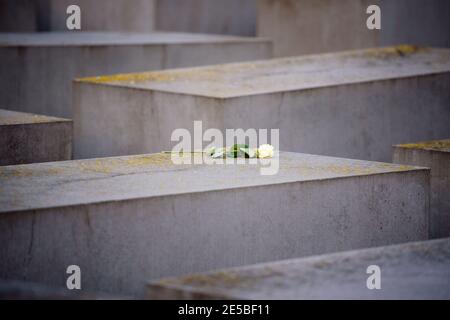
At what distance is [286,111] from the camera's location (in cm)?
817

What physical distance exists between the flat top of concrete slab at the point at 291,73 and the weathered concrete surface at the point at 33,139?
1125 millimetres

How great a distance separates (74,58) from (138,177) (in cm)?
566

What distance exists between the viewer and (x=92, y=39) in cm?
1214

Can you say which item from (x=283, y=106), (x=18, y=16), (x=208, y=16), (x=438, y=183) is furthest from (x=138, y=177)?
(x=208, y=16)

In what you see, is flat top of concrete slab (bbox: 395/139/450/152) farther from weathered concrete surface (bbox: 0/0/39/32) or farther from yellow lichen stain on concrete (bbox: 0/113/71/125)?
weathered concrete surface (bbox: 0/0/39/32)

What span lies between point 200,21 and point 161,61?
4.25 m

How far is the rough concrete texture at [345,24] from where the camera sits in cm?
1178

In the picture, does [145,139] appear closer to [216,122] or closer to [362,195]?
[216,122]

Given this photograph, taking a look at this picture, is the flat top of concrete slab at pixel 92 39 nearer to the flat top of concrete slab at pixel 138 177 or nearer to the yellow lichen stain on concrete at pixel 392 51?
the yellow lichen stain on concrete at pixel 392 51

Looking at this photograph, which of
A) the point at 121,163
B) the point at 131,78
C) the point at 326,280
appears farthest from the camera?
the point at 131,78

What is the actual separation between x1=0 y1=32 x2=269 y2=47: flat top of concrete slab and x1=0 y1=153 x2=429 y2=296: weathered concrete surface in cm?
521

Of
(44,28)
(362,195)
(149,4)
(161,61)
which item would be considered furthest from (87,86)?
(149,4)

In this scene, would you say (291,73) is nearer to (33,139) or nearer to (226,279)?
(33,139)

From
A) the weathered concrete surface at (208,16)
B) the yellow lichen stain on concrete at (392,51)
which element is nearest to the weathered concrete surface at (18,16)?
the weathered concrete surface at (208,16)
